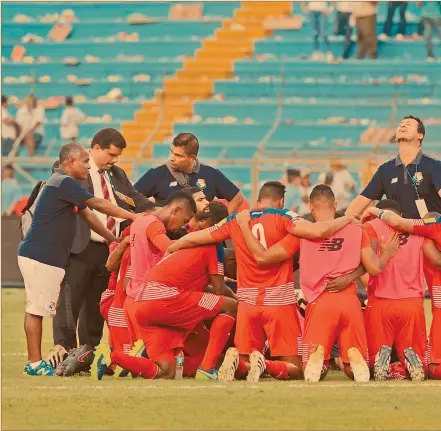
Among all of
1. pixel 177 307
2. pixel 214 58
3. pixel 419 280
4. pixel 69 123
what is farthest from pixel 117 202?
pixel 214 58

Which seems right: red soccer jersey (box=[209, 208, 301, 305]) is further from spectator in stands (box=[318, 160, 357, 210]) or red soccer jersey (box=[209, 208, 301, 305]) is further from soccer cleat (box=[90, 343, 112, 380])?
spectator in stands (box=[318, 160, 357, 210])

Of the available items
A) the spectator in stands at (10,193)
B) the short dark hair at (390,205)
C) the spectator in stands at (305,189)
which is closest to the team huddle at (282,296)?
the short dark hair at (390,205)

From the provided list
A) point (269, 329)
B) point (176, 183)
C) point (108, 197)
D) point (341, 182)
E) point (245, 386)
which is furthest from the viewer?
point (341, 182)

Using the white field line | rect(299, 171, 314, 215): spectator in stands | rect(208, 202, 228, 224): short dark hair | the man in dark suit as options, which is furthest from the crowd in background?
the white field line

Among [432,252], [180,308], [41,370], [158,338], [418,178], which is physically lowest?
[41,370]

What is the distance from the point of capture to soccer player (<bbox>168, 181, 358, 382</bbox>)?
8.85m

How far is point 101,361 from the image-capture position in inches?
336

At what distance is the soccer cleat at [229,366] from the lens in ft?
28.0

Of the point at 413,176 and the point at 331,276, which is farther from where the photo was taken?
the point at 413,176

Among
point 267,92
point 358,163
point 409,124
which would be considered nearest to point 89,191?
point 409,124

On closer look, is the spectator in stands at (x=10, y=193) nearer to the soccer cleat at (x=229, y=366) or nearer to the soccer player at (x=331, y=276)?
the soccer player at (x=331, y=276)

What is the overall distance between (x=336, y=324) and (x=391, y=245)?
72 centimetres

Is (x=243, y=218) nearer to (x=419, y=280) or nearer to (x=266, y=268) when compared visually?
(x=266, y=268)

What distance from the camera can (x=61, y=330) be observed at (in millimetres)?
9812
